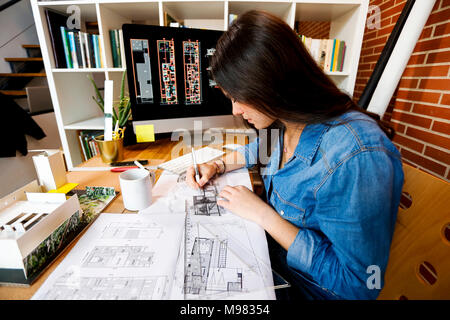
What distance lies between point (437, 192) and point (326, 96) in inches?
13.8

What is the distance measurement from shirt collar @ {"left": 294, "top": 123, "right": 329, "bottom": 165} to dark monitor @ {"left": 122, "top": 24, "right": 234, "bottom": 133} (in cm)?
63

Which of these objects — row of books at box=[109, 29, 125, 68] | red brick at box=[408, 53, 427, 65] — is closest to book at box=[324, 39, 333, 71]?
red brick at box=[408, 53, 427, 65]

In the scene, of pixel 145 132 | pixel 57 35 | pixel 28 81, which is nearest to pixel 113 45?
pixel 57 35

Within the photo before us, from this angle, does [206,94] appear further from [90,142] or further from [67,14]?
[67,14]

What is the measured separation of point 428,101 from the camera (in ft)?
4.19

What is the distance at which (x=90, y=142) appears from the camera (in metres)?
1.38

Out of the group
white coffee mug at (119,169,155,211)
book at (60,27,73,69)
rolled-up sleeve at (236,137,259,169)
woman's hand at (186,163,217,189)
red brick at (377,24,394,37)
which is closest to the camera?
white coffee mug at (119,169,155,211)

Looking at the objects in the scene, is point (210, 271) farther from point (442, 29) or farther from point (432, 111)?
point (442, 29)

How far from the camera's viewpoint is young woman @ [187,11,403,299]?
0.44 metres

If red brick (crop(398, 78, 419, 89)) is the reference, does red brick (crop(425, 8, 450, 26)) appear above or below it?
above

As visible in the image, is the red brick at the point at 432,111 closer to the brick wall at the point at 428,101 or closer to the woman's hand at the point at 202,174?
the brick wall at the point at 428,101

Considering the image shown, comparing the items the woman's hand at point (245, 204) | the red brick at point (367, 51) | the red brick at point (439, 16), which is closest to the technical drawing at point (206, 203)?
the woman's hand at point (245, 204)

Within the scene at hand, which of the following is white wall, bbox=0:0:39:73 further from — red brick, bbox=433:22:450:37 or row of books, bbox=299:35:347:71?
red brick, bbox=433:22:450:37

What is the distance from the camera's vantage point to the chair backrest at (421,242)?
53 cm
